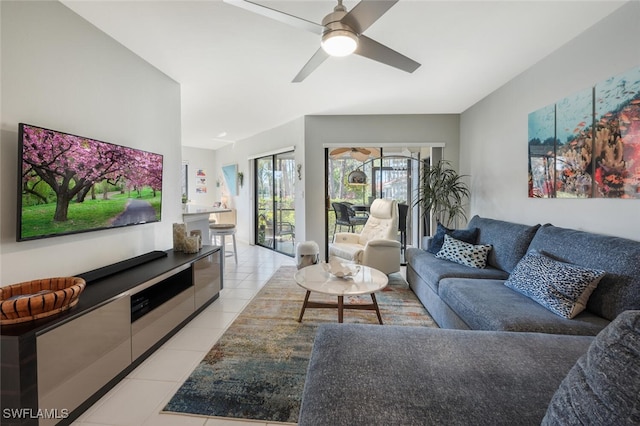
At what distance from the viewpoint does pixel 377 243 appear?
3480 mm

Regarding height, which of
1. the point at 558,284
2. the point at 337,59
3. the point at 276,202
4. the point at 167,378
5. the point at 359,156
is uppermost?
the point at 337,59

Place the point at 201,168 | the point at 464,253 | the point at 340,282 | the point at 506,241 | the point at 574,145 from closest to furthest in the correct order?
the point at 574,145, the point at 340,282, the point at 506,241, the point at 464,253, the point at 201,168

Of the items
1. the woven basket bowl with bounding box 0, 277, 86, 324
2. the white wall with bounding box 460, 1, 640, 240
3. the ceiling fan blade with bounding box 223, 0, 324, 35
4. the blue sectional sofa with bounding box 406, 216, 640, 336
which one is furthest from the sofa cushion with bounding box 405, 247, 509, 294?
the woven basket bowl with bounding box 0, 277, 86, 324

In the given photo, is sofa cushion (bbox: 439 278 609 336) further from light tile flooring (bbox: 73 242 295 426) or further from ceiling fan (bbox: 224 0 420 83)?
ceiling fan (bbox: 224 0 420 83)

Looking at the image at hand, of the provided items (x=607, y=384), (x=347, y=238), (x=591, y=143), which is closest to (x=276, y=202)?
(x=347, y=238)

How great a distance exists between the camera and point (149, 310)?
199 centimetres

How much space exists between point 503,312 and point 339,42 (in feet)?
6.36

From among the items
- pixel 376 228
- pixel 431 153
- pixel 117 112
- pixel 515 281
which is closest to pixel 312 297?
pixel 376 228

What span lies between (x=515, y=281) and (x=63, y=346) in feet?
9.23

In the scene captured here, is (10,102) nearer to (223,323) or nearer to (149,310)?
(149,310)

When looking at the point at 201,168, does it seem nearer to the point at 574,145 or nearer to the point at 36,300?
the point at 36,300

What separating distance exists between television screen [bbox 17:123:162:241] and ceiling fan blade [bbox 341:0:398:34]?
1.92 meters

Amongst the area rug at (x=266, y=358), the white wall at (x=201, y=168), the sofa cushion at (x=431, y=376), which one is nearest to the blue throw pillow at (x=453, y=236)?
the area rug at (x=266, y=358)

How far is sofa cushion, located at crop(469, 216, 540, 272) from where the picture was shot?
7.93ft
